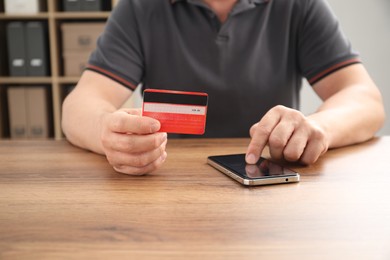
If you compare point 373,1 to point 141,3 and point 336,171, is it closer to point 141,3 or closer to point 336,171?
point 141,3

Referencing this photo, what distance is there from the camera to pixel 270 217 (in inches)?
20.8

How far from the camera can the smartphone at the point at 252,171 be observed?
66 cm

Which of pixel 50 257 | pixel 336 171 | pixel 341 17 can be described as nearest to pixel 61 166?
pixel 50 257

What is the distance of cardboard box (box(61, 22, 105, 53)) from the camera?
2.42 m

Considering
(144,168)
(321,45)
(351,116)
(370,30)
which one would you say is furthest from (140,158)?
(370,30)

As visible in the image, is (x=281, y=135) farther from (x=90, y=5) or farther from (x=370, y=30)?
(x=370, y=30)

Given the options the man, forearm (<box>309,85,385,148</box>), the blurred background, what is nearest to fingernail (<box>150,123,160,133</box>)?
forearm (<box>309,85,385,148</box>)

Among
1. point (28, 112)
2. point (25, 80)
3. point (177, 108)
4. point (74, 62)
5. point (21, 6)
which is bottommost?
point (28, 112)

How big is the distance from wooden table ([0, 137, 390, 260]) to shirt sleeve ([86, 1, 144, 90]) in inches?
18.2

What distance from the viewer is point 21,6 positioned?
2.43m

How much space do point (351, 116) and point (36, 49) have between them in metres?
2.01

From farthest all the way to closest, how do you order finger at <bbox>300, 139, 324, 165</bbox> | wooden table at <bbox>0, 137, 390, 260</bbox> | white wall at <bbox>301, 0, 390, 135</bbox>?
white wall at <bbox>301, 0, 390, 135</bbox>
finger at <bbox>300, 139, 324, 165</bbox>
wooden table at <bbox>0, 137, 390, 260</bbox>

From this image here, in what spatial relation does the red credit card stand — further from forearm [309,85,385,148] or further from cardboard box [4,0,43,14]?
cardboard box [4,0,43,14]

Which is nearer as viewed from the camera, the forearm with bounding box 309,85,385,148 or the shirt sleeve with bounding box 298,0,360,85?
the forearm with bounding box 309,85,385,148
